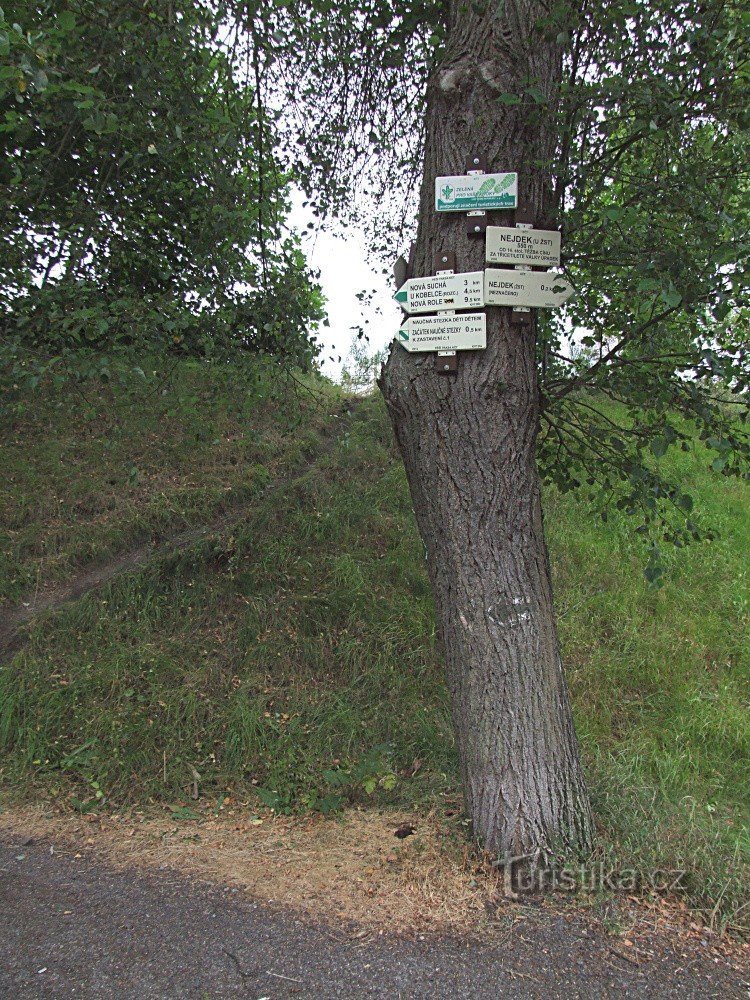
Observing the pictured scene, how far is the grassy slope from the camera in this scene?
12.9 feet

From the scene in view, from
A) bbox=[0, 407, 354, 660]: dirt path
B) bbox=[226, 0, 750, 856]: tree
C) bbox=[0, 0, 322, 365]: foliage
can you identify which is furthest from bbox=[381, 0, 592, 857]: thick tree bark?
bbox=[0, 407, 354, 660]: dirt path

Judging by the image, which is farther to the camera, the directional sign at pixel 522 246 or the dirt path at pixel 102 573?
the dirt path at pixel 102 573

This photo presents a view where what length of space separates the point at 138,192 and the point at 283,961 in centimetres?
509

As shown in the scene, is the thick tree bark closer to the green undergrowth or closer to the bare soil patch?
the bare soil patch

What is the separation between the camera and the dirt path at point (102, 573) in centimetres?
505

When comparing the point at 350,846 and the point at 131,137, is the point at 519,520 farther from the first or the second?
the point at 131,137

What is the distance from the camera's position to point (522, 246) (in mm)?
3209

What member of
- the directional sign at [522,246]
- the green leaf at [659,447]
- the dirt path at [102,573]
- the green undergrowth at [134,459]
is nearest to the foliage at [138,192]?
the green undergrowth at [134,459]

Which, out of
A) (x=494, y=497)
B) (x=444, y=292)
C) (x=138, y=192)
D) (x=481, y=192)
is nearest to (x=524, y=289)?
(x=444, y=292)

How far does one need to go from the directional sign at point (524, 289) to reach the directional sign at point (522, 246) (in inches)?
2.3

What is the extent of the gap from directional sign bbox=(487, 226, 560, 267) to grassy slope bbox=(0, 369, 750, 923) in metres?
1.88

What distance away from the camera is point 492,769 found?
3.09 meters

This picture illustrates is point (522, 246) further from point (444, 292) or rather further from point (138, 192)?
point (138, 192)

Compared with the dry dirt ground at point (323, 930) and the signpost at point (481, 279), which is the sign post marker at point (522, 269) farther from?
the dry dirt ground at point (323, 930)
